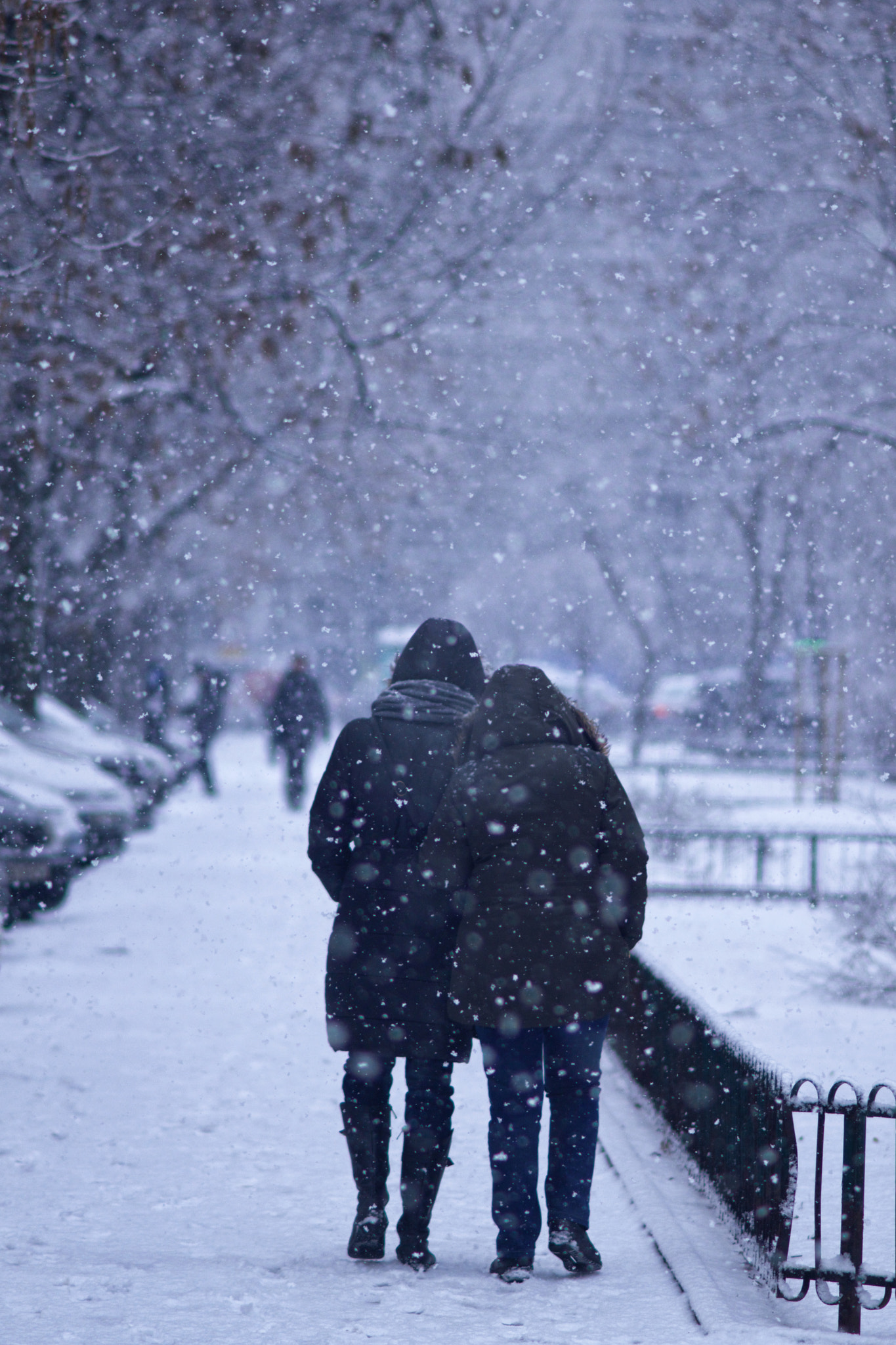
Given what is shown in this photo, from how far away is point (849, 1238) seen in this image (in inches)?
183

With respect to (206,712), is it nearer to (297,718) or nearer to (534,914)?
(297,718)

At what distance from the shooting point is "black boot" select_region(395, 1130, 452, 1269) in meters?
4.76

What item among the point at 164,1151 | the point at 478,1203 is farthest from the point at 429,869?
the point at 164,1151

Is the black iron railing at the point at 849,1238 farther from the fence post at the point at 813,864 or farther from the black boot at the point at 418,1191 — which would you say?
the fence post at the point at 813,864

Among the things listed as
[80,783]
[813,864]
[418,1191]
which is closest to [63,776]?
[80,783]

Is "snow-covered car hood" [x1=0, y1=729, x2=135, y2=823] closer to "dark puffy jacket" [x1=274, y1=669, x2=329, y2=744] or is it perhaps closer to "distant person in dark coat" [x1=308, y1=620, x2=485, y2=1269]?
"dark puffy jacket" [x1=274, y1=669, x2=329, y2=744]

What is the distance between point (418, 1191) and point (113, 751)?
13910 mm

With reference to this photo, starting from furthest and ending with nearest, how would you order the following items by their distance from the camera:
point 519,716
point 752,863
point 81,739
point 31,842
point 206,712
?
point 206,712 → point 81,739 → point 752,863 → point 31,842 → point 519,716

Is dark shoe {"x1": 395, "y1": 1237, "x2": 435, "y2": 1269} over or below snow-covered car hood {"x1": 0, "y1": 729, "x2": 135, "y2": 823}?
below

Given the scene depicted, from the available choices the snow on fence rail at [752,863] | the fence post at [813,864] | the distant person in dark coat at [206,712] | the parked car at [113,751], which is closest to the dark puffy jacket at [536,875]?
the snow on fence rail at [752,863]

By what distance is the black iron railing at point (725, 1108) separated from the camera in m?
4.69

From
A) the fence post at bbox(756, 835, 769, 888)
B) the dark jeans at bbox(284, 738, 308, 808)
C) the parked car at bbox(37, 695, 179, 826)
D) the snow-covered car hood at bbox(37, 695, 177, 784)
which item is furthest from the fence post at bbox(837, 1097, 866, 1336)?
the dark jeans at bbox(284, 738, 308, 808)

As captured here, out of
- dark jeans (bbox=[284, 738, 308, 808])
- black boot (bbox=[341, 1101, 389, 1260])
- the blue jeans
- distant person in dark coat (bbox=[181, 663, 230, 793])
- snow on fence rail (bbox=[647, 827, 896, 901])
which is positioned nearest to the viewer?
the blue jeans

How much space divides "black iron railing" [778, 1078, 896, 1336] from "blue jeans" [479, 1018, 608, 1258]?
1.91ft
